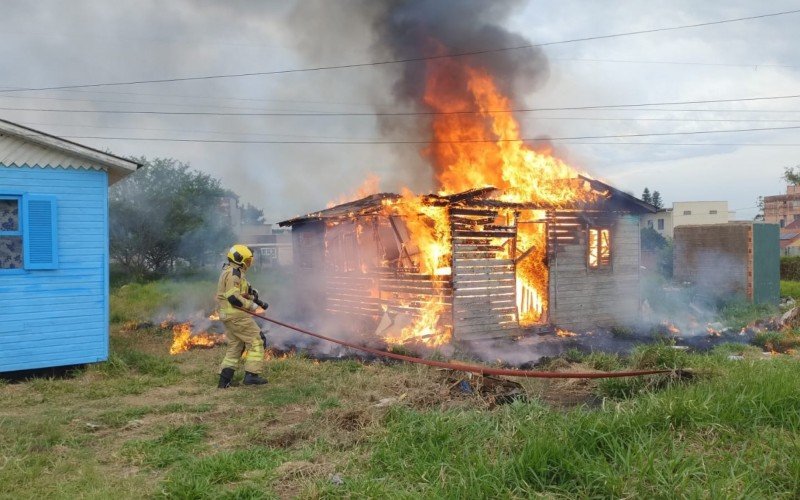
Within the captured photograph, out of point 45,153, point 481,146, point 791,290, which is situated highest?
point 481,146

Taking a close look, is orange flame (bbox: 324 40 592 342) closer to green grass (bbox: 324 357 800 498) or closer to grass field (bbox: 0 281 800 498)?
grass field (bbox: 0 281 800 498)

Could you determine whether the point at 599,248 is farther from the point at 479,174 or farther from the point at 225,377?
the point at 225,377

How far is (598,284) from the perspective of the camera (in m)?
15.0

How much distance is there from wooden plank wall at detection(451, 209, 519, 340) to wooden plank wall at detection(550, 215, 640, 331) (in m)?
1.60

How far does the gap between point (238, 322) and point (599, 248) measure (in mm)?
10110

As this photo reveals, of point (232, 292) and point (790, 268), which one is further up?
point (232, 292)

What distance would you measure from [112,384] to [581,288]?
1068cm

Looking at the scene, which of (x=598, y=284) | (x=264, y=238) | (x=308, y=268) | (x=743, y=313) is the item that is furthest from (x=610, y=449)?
(x=264, y=238)

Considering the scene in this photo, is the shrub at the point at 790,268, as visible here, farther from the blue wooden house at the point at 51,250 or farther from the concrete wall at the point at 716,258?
the blue wooden house at the point at 51,250

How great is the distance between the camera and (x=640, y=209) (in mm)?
15320

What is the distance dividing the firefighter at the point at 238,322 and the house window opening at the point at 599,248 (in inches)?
375

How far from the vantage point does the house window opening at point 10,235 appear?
8.48 meters

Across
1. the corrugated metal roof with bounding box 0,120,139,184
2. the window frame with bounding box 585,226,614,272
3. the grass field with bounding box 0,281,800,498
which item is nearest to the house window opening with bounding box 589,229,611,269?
the window frame with bounding box 585,226,614,272

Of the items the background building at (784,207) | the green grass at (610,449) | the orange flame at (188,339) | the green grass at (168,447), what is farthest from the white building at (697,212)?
the green grass at (168,447)
